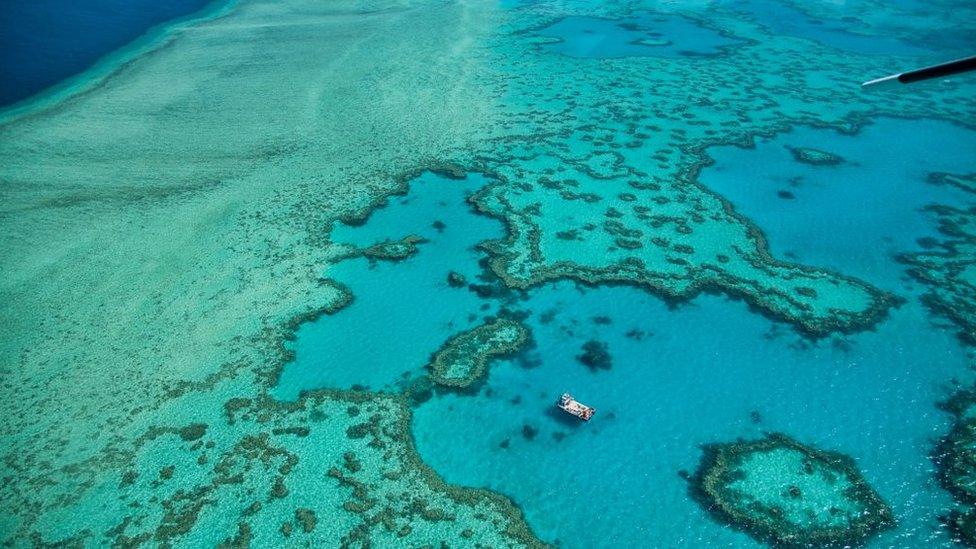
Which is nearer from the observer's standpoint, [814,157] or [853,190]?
[853,190]

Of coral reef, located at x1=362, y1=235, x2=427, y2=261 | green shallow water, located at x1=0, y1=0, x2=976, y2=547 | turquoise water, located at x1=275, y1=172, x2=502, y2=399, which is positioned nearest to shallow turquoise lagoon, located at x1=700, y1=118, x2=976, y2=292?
green shallow water, located at x1=0, y1=0, x2=976, y2=547

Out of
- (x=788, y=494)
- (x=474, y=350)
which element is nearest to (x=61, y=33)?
(x=474, y=350)

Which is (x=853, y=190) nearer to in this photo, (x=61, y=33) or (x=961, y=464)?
(x=961, y=464)

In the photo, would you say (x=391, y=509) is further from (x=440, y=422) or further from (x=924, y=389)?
(x=924, y=389)

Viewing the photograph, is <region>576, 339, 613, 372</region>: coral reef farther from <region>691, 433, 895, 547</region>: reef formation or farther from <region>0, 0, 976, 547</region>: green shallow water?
<region>691, 433, 895, 547</region>: reef formation

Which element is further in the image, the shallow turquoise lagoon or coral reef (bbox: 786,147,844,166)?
coral reef (bbox: 786,147,844,166)

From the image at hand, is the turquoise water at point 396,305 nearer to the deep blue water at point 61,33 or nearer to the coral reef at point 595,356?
the coral reef at point 595,356
